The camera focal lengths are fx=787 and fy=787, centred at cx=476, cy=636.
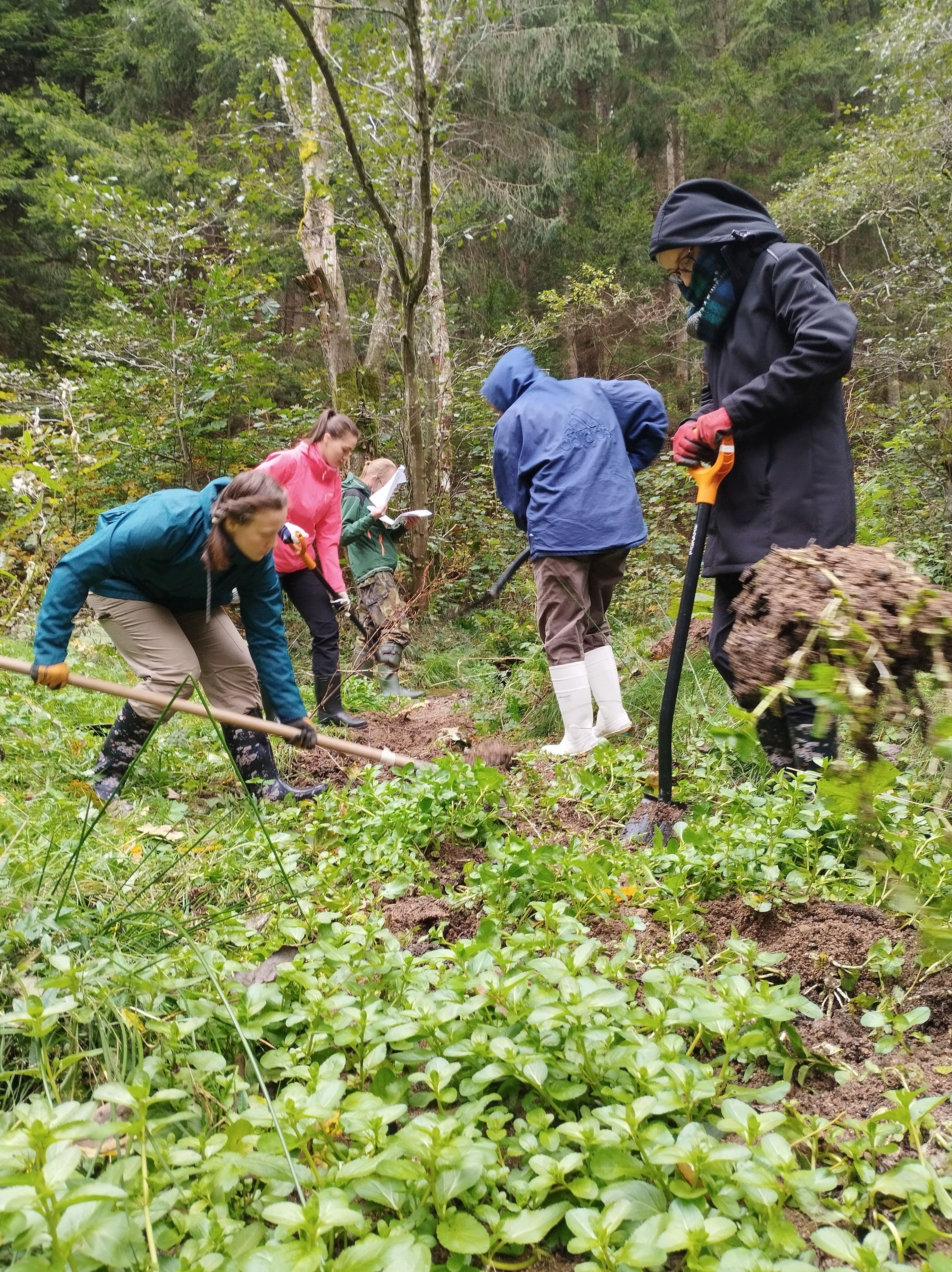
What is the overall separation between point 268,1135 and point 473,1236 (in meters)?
0.35

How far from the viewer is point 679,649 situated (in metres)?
2.76

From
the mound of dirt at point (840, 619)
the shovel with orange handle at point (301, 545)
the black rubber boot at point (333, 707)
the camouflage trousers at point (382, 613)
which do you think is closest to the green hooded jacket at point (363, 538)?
the camouflage trousers at point (382, 613)

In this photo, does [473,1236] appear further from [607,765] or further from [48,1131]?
[607,765]

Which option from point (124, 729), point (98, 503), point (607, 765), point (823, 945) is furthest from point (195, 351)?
point (823, 945)

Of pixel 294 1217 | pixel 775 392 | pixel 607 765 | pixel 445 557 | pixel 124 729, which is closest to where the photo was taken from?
pixel 294 1217

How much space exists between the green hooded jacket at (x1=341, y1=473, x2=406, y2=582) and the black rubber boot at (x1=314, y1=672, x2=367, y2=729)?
159 cm

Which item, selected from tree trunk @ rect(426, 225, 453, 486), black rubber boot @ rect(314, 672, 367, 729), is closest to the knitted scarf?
black rubber boot @ rect(314, 672, 367, 729)

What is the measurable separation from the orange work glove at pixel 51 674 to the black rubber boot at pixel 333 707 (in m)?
2.36

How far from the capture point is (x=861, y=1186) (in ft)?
3.90

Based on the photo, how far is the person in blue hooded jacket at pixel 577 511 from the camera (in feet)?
12.5

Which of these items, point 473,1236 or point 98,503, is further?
point 98,503

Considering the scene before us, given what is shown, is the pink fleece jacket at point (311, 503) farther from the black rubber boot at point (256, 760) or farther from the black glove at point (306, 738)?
the black glove at point (306, 738)

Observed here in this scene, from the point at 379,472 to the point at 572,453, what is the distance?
386 cm

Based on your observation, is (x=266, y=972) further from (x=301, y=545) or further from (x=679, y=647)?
(x=301, y=545)
